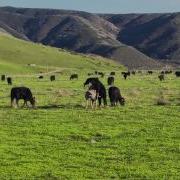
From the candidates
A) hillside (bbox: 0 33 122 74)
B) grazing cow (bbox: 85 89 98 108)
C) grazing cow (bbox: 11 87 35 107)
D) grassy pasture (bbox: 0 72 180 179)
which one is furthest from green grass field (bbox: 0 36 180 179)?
hillside (bbox: 0 33 122 74)

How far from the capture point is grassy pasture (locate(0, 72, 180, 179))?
661 inches

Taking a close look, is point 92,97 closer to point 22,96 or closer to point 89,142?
point 22,96

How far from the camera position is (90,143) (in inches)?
807

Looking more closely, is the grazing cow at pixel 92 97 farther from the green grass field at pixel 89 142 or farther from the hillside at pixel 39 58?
the hillside at pixel 39 58

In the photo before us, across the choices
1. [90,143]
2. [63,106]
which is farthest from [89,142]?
[63,106]

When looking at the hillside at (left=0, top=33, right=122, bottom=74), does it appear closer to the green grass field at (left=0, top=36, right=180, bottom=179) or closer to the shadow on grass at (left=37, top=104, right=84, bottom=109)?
the shadow on grass at (left=37, top=104, right=84, bottom=109)

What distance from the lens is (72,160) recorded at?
59.1ft

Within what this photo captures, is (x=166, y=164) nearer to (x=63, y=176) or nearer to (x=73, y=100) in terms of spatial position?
(x=63, y=176)

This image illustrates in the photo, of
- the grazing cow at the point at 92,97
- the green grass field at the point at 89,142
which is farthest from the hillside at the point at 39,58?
the green grass field at the point at 89,142

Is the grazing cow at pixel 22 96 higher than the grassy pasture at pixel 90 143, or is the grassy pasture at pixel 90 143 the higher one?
the grazing cow at pixel 22 96

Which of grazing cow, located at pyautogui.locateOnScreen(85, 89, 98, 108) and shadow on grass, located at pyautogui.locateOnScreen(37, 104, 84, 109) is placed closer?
grazing cow, located at pyautogui.locateOnScreen(85, 89, 98, 108)

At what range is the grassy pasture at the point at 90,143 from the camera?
1678cm

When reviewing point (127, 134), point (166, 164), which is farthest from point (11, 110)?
point (166, 164)

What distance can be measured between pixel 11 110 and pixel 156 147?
11.9 metres
